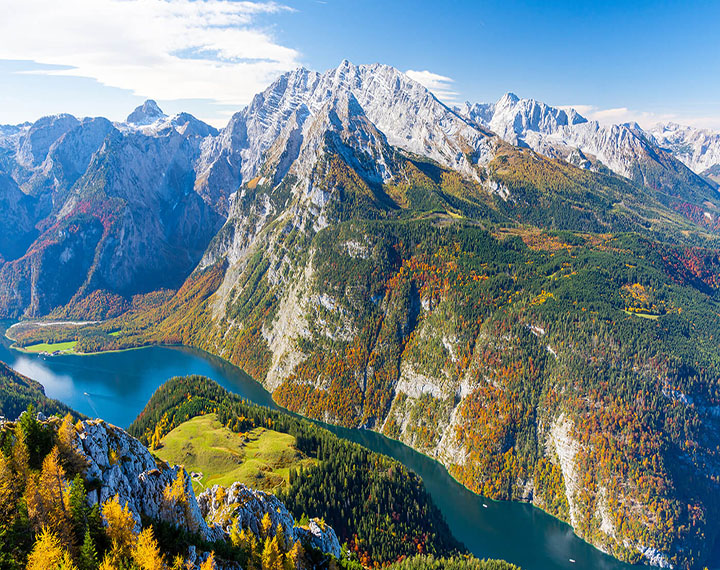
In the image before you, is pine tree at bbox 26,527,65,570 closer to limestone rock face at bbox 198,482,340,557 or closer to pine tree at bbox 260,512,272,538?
limestone rock face at bbox 198,482,340,557

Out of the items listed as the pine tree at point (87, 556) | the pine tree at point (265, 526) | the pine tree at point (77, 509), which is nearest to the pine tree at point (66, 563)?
the pine tree at point (87, 556)

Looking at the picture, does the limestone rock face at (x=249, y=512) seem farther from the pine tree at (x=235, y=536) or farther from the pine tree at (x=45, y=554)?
the pine tree at (x=45, y=554)

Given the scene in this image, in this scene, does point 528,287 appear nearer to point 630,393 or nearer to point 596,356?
point 596,356

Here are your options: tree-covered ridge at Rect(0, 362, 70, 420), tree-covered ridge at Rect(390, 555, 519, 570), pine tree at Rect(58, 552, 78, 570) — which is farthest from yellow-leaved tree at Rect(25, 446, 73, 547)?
tree-covered ridge at Rect(0, 362, 70, 420)

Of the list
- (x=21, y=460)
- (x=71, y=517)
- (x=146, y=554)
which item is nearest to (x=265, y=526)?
(x=146, y=554)

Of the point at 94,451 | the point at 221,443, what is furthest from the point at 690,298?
the point at 94,451

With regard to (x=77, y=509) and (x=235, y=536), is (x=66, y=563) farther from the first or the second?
(x=235, y=536)
